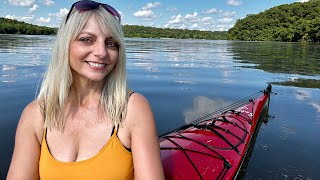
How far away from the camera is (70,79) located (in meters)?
2.34

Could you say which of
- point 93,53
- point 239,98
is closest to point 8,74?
point 239,98

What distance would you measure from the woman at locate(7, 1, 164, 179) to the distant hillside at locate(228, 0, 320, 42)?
78.3 meters

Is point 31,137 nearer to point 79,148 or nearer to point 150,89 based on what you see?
point 79,148

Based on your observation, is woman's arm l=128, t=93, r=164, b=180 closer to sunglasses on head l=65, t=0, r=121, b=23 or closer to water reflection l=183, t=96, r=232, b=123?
sunglasses on head l=65, t=0, r=121, b=23

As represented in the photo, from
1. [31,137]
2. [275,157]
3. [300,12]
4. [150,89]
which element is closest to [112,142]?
[31,137]

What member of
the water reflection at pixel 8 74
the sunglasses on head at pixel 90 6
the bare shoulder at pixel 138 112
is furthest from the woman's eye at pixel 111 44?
the water reflection at pixel 8 74

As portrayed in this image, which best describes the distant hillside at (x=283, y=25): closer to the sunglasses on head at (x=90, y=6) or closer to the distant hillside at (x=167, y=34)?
the distant hillside at (x=167, y=34)

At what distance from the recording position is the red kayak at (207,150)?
3.62 meters

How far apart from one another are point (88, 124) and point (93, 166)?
349 millimetres

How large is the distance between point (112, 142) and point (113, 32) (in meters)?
0.74

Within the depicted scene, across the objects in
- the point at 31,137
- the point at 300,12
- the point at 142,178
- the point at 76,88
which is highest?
the point at 300,12

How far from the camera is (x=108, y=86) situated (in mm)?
2396

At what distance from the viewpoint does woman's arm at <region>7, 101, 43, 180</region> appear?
2176 mm

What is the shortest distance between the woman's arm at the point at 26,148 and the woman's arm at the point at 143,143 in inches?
25.5
